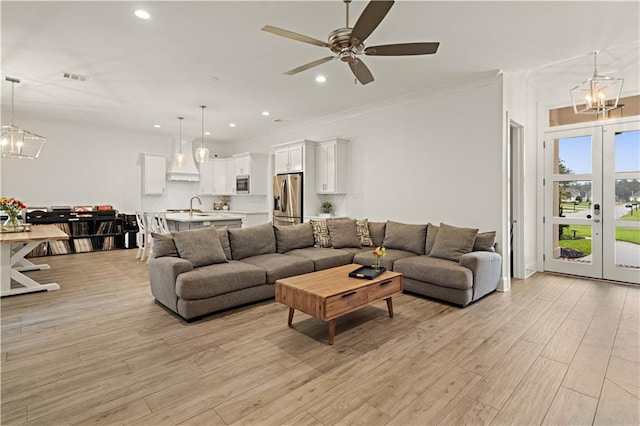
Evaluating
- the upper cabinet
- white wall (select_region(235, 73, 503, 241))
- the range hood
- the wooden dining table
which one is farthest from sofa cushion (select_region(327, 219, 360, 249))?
the range hood

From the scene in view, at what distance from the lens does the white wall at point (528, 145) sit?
4852mm

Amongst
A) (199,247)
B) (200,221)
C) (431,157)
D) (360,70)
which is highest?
(360,70)

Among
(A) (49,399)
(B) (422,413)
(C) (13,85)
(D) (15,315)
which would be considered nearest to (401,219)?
(B) (422,413)

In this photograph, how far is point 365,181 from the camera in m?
6.27

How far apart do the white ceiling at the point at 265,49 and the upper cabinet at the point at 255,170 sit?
2516 millimetres

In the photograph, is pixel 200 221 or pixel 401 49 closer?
pixel 401 49

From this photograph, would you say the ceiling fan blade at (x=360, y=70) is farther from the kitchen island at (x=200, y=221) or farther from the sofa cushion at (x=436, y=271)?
the kitchen island at (x=200, y=221)

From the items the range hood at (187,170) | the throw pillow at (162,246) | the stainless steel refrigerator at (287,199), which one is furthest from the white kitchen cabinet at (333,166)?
the range hood at (187,170)

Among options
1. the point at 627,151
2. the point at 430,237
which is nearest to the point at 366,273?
the point at 430,237

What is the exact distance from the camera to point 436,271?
4.03 m

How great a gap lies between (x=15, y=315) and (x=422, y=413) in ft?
14.0

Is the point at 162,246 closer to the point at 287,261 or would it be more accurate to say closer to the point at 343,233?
the point at 287,261

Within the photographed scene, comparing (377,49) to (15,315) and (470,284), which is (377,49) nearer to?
(470,284)

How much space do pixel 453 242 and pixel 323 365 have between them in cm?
270
